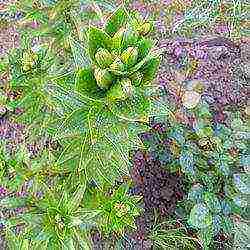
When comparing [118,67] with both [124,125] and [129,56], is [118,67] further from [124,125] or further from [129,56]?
[124,125]

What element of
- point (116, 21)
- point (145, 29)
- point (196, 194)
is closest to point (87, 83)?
point (116, 21)

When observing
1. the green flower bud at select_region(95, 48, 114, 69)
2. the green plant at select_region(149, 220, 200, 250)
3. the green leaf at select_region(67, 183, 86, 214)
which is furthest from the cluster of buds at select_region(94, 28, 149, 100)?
the green plant at select_region(149, 220, 200, 250)

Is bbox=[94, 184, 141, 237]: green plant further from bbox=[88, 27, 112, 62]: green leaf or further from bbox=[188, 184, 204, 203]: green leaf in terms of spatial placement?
bbox=[88, 27, 112, 62]: green leaf

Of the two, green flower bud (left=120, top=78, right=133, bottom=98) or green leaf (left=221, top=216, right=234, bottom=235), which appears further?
green leaf (left=221, top=216, right=234, bottom=235)

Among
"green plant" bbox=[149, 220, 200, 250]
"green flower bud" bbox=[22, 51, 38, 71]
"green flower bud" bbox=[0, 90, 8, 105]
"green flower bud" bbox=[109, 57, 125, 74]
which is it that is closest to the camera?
"green flower bud" bbox=[109, 57, 125, 74]

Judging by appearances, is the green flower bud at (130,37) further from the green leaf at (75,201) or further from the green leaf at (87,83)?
the green leaf at (75,201)

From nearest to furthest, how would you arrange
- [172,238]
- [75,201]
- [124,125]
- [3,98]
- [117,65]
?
[117,65]
[124,125]
[75,201]
[172,238]
[3,98]

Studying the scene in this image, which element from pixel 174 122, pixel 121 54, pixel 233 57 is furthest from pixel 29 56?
pixel 233 57
